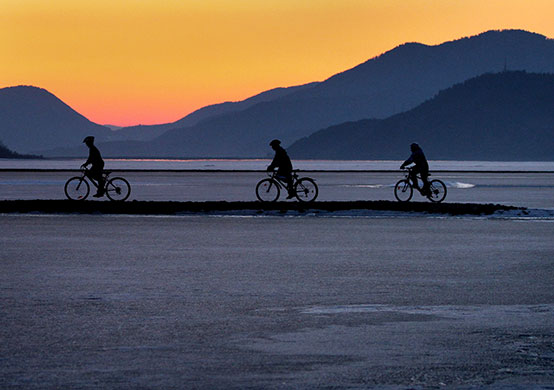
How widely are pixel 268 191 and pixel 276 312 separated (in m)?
19.9

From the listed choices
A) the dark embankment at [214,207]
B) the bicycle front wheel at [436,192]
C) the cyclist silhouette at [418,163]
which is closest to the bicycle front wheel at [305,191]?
the dark embankment at [214,207]

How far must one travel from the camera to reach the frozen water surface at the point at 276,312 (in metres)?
7.22

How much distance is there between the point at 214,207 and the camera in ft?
89.1

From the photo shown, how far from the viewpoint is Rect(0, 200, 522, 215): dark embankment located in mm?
26781

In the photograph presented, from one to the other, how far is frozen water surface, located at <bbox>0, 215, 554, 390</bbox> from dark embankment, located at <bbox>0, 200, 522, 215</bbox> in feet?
25.6

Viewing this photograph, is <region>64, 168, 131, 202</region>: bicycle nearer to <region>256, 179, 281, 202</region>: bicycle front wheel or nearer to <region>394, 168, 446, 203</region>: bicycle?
<region>256, 179, 281, 202</region>: bicycle front wheel

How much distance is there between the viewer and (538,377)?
7094 mm

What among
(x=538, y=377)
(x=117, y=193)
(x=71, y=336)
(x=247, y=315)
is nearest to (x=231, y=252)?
(x=247, y=315)

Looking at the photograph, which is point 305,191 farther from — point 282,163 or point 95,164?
point 95,164

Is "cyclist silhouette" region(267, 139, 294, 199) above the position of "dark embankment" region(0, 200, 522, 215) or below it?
above

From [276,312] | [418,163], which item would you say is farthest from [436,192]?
[276,312]

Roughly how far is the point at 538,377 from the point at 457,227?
1532cm

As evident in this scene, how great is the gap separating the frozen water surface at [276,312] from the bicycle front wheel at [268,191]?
10621 mm

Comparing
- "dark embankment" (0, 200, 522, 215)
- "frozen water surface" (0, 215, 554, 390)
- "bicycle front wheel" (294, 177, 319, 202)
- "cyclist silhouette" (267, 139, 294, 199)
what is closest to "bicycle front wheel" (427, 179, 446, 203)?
"dark embankment" (0, 200, 522, 215)
